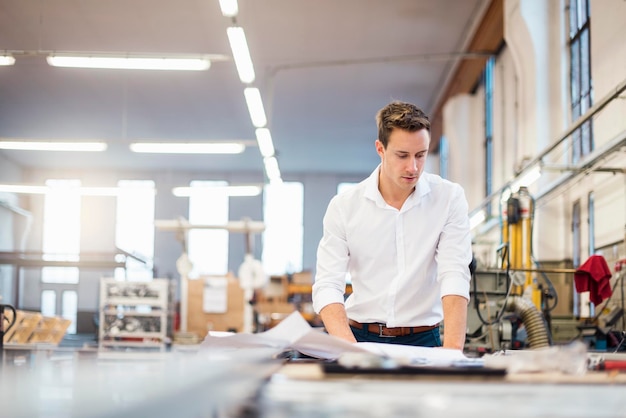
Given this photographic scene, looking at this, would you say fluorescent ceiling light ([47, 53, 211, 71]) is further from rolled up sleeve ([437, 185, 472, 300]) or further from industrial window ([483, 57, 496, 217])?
industrial window ([483, 57, 496, 217])

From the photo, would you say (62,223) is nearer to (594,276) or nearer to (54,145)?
(54,145)

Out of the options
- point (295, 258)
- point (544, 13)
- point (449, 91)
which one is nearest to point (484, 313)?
point (544, 13)

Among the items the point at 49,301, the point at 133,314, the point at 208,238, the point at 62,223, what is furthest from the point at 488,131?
the point at 49,301

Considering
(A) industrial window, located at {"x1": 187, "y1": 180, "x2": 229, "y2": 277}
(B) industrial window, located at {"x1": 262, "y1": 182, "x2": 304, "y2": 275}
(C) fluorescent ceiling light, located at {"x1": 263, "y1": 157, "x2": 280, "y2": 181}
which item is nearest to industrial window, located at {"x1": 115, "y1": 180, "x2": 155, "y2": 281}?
(A) industrial window, located at {"x1": 187, "y1": 180, "x2": 229, "y2": 277}

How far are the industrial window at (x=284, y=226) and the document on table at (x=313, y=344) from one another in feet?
69.9

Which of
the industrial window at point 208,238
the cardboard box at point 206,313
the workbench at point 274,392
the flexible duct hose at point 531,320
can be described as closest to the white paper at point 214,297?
the cardboard box at point 206,313

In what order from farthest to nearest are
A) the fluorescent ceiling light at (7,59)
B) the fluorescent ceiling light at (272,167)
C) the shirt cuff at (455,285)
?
1. the fluorescent ceiling light at (272,167)
2. the fluorescent ceiling light at (7,59)
3. the shirt cuff at (455,285)

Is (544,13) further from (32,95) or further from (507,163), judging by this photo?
(32,95)

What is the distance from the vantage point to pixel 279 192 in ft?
75.4

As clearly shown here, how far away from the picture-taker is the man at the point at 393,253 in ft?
7.69

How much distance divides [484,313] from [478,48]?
5979mm

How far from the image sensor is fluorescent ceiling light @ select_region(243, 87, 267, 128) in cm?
966

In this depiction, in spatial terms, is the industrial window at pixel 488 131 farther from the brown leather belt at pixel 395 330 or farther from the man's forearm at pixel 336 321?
the man's forearm at pixel 336 321

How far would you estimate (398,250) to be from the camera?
7.79ft
